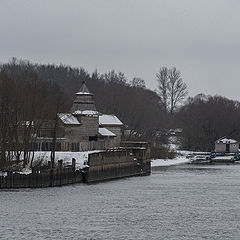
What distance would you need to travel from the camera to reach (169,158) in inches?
4562

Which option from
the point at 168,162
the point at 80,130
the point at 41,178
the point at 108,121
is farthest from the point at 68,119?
the point at 168,162

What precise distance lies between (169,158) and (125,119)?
20501mm

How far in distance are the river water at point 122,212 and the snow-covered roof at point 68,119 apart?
2152 cm

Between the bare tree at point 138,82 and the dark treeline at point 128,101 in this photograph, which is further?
the bare tree at point 138,82

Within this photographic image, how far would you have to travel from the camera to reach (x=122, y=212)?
4353 centimetres

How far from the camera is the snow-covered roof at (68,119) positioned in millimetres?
84312

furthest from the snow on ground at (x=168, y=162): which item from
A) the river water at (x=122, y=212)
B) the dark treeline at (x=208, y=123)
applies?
the river water at (x=122, y=212)

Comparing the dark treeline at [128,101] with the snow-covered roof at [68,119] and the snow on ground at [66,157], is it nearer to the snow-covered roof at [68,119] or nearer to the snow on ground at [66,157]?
the snow-covered roof at [68,119]

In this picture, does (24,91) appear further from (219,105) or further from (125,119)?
(219,105)

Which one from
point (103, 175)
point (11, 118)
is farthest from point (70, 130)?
point (11, 118)

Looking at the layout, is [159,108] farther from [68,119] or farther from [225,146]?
[68,119]

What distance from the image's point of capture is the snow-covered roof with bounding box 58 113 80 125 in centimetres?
8431

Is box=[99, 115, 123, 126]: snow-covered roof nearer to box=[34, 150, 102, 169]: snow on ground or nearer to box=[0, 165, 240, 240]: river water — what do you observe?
box=[34, 150, 102, 169]: snow on ground

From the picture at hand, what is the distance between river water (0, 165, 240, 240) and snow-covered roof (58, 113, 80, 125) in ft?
70.6
